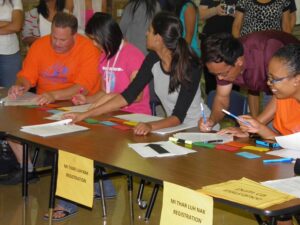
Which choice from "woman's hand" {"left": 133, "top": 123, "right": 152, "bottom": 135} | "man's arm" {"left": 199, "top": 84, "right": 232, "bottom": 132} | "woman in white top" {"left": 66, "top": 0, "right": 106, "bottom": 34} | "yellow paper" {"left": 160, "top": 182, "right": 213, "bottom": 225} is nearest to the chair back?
"man's arm" {"left": 199, "top": 84, "right": 232, "bottom": 132}

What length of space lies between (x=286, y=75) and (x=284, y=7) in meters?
1.95

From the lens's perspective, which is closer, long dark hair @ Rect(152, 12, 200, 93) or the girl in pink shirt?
long dark hair @ Rect(152, 12, 200, 93)

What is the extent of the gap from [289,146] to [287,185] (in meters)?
0.51

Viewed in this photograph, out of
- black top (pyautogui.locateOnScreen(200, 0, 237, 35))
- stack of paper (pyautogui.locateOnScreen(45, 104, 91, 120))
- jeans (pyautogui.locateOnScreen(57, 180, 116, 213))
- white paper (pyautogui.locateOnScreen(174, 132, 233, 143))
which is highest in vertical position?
black top (pyautogui.locateOnScreen(200, 0, 237, 35))

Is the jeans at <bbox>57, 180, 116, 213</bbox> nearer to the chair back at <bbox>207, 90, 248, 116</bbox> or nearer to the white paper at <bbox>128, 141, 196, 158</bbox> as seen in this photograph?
the chair back at <bbox>207, 90, 248, 116</bbox>

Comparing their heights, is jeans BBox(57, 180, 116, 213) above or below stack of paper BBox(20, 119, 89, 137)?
below

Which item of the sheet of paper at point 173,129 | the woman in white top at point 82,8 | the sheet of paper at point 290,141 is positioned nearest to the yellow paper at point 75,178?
the sheet of paper at point 173,129

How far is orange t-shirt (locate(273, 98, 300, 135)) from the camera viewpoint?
105 inches

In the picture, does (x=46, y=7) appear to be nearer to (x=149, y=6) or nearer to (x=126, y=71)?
(x=149, y=6)

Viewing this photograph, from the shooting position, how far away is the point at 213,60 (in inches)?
111

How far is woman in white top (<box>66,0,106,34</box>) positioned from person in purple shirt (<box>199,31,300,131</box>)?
76.1 inches

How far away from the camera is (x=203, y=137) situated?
270 cm

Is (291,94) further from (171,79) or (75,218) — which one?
(75,218)

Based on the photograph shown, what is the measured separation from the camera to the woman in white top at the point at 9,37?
14.3 feet
